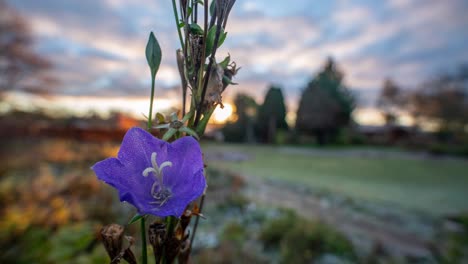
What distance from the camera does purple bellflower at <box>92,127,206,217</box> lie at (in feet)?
0.95

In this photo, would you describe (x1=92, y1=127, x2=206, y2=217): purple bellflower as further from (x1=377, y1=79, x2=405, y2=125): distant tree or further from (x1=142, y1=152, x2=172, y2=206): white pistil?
(x1=377, y1=79, x2=405, y2=125): distant tree

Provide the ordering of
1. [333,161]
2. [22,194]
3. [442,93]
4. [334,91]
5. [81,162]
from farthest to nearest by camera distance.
→ [442,93] < [334,91] < [333,161] < [81,162] < [22,194]

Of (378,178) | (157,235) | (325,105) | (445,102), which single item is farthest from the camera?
(445,102)

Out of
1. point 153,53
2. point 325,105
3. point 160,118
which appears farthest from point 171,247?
point 325,105

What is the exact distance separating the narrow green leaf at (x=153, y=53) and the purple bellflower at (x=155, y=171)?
11 centimetres

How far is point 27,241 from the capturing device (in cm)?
122

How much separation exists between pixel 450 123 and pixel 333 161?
991cm

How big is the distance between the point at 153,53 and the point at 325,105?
Result: 7.89 meters

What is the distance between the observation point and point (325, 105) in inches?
303

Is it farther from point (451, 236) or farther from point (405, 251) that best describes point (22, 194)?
point (451, 236)

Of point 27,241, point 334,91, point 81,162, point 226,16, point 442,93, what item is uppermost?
point 442,93

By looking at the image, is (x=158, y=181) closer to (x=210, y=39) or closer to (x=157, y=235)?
(x=157, y=235)

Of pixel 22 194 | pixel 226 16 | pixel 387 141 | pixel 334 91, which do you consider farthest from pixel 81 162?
pixel 387 141

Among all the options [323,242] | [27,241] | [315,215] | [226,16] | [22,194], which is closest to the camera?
[226,16]
